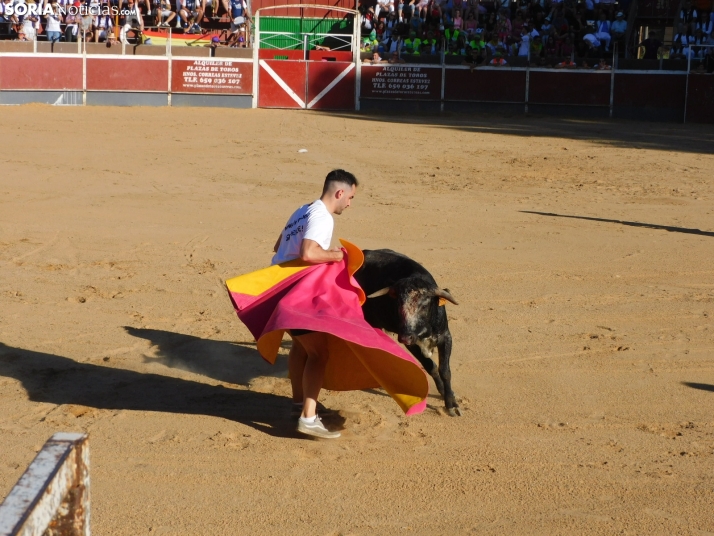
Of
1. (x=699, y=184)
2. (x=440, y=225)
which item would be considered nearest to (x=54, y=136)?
(x=440, y=225)

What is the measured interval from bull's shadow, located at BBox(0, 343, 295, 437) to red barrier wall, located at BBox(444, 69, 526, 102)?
58.2ft

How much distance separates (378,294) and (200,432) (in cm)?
121

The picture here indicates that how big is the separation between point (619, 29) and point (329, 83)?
842 cm

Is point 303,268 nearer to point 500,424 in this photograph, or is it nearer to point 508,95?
point 500,424

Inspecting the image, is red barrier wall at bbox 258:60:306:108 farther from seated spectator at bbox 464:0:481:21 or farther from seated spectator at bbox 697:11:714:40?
seated spectator at bbox 697:11:714:40

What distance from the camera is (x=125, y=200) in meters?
10.9

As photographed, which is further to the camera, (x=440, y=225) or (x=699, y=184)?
(x=699, y=184)

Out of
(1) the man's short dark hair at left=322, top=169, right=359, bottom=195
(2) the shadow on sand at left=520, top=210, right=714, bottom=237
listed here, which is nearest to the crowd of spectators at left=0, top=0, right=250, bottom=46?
(2) the shadow on sand at left=520, top=210, right=714, bottom=237

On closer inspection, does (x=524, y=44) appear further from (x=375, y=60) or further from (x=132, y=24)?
(x=132, y=24)

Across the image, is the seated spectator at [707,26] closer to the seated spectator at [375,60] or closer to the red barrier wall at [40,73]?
the seated spectator at [375,60]

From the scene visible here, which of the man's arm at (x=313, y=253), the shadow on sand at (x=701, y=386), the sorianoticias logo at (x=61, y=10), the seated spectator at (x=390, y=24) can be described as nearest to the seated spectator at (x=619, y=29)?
the seated spectator at (x=390, y=24)

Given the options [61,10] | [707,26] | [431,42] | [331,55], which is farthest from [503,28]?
[61,10]

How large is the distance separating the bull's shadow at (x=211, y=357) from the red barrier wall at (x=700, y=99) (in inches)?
692

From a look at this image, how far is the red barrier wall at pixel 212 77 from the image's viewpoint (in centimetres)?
2134
